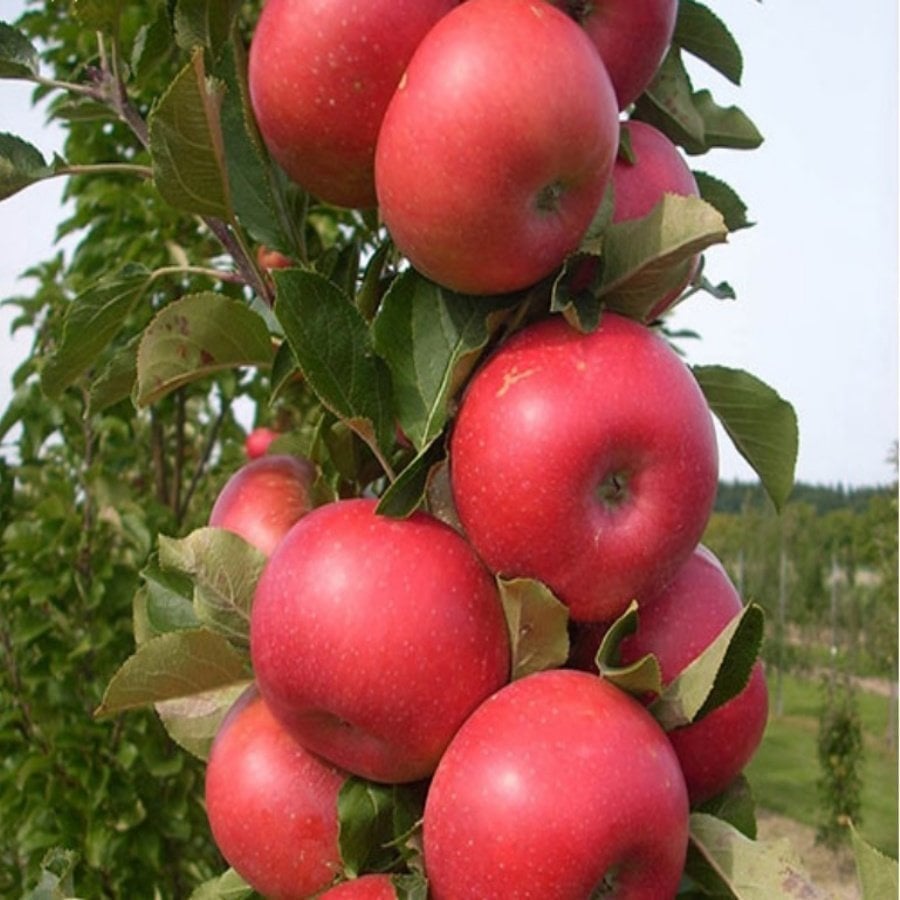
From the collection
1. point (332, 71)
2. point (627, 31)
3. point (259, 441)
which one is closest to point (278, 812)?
point (332, 71)

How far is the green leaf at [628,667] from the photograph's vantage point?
824 mm

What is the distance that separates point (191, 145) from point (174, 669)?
444mm

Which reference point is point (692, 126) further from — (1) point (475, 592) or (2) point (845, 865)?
(2) point (845, 865)

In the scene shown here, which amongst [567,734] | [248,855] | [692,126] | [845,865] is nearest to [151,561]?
[248,855]

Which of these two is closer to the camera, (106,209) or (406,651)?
(406,651)

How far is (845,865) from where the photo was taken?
29.6 ft

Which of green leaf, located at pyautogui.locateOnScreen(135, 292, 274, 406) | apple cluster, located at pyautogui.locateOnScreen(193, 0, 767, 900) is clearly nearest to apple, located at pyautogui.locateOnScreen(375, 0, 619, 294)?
apple cluster, located at pyautogui.locateOnScreen(193, 0, 767, 900)

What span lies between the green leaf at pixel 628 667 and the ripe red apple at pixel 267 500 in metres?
0.39

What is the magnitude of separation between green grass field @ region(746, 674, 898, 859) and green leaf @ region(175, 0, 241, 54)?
7741 millimetres

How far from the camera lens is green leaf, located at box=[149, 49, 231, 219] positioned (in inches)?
35.1

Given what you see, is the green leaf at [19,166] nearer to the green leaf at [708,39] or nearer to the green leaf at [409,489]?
the green leaf at [409,489]

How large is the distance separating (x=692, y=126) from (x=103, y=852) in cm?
172

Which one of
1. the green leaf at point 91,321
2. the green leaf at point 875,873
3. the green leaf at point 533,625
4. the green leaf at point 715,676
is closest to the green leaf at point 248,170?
the green leaf at point 91,321

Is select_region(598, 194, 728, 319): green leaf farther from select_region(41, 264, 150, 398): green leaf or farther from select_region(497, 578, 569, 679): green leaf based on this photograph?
select_region(41, 264, 150, 398): green leaf
